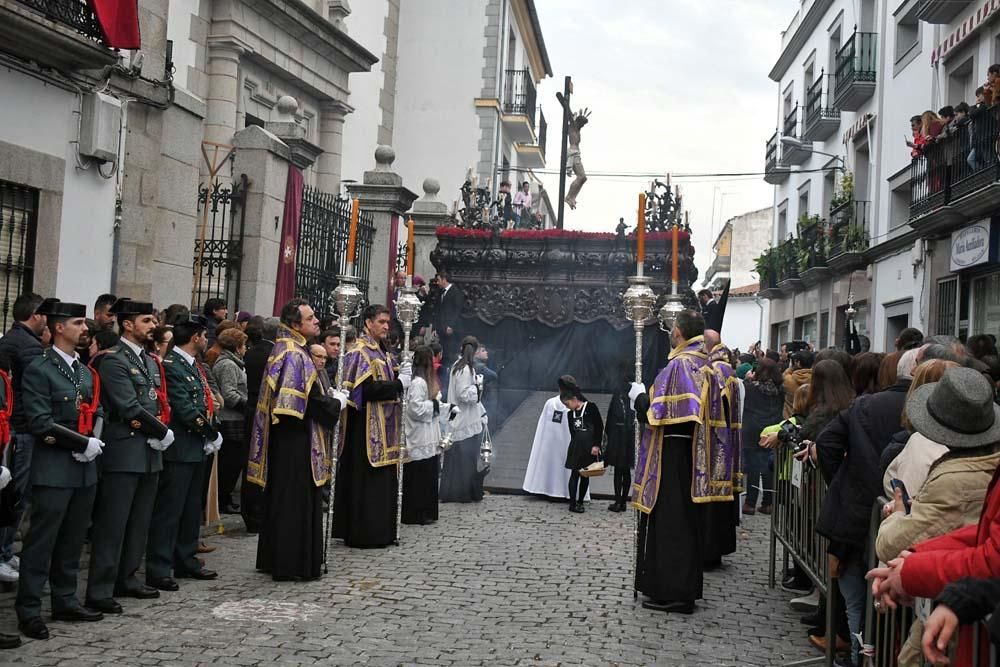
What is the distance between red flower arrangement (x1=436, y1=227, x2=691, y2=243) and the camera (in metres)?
16.3

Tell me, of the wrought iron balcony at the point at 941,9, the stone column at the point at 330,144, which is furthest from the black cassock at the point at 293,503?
the wrought iron balcony at the point at 941,9

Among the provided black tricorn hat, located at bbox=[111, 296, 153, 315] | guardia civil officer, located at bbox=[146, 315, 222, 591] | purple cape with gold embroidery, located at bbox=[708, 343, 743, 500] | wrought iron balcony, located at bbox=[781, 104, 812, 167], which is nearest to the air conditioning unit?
guardia civil officer, located at bbox=[146, 315, 222, 591]

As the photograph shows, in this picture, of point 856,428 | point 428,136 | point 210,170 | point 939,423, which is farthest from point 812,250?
point 939,423

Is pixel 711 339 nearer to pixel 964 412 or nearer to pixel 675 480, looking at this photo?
pixel 675 480

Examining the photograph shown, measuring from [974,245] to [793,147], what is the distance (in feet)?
45.5

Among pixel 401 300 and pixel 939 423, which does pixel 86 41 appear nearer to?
pixel 401 300

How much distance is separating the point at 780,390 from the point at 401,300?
483 cm

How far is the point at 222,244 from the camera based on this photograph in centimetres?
1319

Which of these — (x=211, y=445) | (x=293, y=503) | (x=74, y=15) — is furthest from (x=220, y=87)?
(x=293, y=503)

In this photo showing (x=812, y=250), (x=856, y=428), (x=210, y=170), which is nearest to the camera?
(x=856, y=428)

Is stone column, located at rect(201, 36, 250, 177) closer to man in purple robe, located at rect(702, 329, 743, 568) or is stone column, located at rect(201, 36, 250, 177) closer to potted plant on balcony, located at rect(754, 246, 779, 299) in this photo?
man in purple robe, located at rect(702, 329, 743, 568)

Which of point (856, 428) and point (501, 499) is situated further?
point (501, 499)

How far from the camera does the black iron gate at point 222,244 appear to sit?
42.7ft

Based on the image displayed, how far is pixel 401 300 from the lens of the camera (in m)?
9.72
